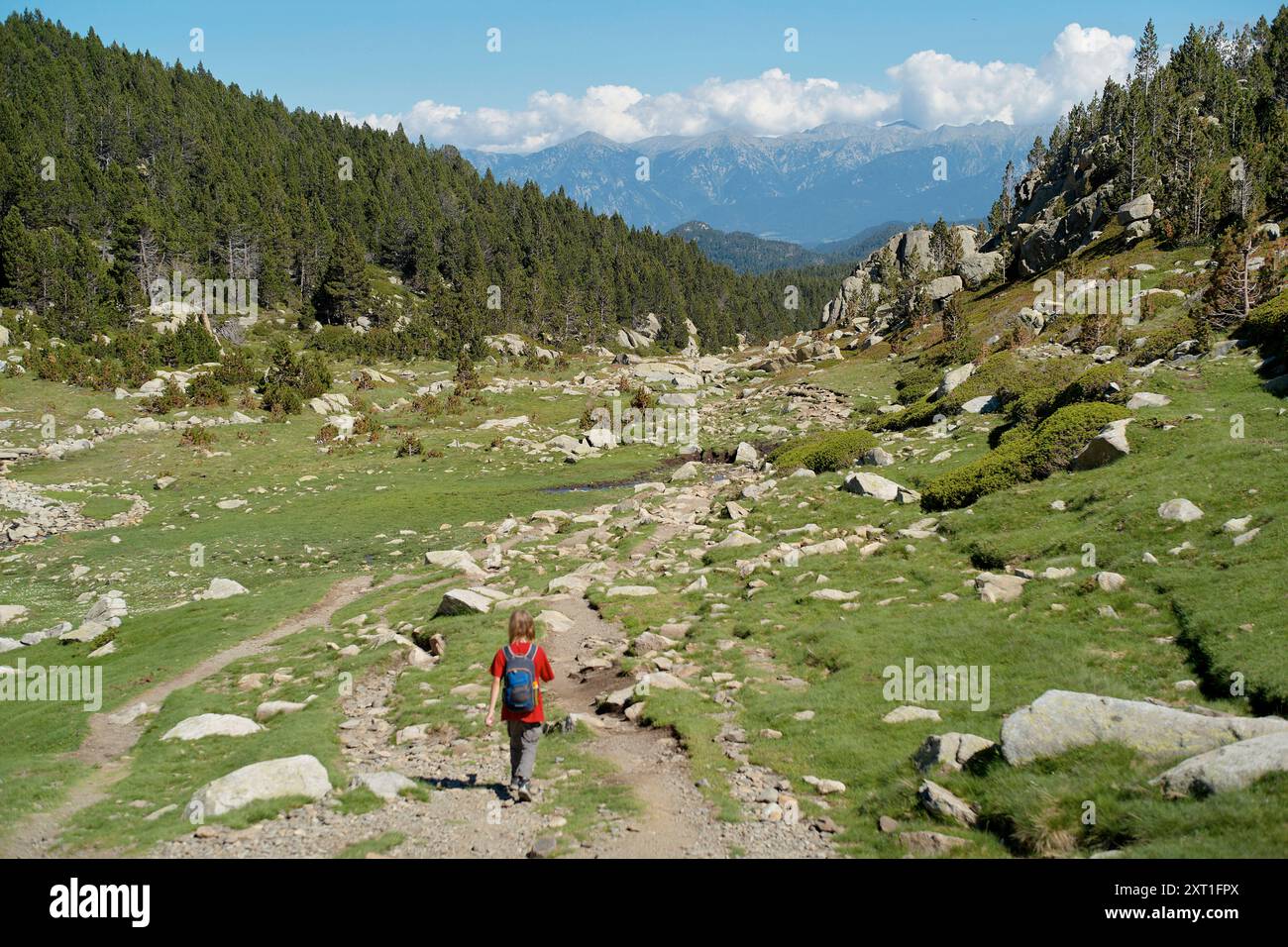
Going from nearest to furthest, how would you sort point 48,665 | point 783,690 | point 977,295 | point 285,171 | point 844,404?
point 783,690 < point 48,665 < point 844,404 < point 977,295 < point 285,171

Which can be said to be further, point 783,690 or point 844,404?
point 844,404

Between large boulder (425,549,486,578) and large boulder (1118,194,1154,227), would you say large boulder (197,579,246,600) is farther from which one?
large boulder (1118,194,1154,227)

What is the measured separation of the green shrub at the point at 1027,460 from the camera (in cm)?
2444

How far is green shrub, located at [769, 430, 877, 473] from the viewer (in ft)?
122

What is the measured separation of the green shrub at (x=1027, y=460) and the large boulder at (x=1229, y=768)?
57.4 feet

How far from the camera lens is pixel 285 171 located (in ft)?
435

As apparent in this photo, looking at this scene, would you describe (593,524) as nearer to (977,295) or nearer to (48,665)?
(48,665)

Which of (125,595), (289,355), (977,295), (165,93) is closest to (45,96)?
(165,93)

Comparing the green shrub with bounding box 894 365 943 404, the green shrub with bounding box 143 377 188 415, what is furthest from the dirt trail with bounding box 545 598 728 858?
the green shrub with bounding box 143 377 188 415

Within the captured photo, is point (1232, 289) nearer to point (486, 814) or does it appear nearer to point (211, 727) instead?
point (486, 814)

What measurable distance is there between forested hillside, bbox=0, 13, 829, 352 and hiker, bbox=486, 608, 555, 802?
79.9m

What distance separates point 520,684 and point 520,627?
0.81 metres
